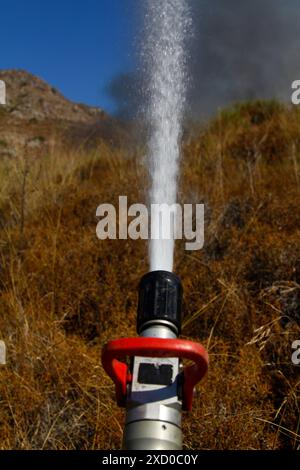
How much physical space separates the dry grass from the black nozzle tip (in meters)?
0.66

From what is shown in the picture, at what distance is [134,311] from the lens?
198 cm

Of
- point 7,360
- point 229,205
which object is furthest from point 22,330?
point 229,205

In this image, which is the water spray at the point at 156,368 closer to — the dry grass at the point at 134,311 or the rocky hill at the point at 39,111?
the dry grass at the point at 134,311

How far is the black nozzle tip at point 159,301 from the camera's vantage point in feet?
2.60

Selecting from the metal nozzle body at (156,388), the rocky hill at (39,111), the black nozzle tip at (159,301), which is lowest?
the metal nozzle body at (156,388)

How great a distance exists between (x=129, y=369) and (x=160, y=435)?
109 millimetres

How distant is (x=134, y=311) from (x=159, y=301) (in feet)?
3.92

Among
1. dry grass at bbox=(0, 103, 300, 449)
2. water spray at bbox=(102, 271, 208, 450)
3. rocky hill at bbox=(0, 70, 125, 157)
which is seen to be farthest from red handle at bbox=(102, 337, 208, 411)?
rocky hill at bbox=(0, 70, 125, 157)

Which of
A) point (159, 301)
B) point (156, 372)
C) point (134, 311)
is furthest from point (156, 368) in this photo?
point (134, 311)

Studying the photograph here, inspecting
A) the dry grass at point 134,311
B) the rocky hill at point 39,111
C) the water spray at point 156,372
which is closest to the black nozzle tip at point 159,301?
the water spray at point 156,372

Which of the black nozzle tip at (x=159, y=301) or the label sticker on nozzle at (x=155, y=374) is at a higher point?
the black nozzle tip at (x=159, y=301)

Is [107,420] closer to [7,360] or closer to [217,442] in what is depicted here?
[217,442]

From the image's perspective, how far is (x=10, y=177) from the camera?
12.2 feet

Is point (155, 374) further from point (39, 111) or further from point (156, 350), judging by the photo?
point (39, 111)
